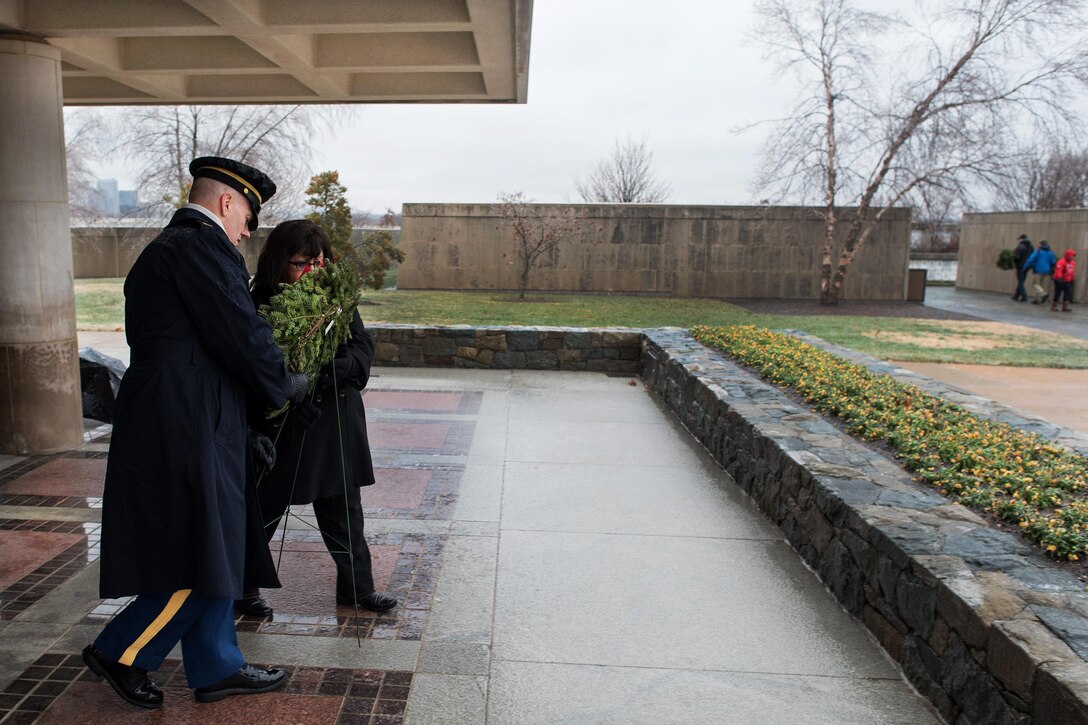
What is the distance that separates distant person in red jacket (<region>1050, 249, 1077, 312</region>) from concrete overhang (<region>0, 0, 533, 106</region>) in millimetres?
17820

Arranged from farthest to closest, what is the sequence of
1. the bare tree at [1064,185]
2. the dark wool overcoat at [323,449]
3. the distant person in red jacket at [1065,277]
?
the bare tree at [1064,185], the distant person in red jacket at [1065,277], the dark wool overcoat at [323,449]

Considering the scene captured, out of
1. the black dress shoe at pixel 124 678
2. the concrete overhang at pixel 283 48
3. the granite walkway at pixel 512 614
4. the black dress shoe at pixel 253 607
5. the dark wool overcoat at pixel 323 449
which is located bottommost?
the granite walkway at pixel 512 614

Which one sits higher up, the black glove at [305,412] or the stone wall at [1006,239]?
the stone wall at [1006,239]

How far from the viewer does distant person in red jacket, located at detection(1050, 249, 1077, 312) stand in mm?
21828

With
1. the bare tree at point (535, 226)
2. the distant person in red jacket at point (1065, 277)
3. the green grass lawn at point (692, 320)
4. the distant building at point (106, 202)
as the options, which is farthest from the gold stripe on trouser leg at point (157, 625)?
the distant building at point (106, 202)

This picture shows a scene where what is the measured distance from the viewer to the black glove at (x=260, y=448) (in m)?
3.46

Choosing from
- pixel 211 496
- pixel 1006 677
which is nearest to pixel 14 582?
pixel 211 496

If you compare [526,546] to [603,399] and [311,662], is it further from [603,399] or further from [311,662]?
[603,399]

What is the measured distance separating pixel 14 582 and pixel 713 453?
499 centimetres

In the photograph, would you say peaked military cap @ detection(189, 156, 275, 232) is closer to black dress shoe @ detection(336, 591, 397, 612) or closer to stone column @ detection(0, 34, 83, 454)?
black dress shoe @ detection(336, 591, 397, 612)

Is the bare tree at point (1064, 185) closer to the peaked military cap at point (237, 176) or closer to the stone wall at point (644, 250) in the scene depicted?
the stone wall at point (644, 250)

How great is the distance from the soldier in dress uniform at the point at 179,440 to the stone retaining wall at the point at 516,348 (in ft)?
27.7

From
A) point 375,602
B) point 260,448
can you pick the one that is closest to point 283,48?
point 260,448

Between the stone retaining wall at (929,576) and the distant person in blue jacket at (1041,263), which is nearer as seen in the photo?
the stone retaining wall at (929,576)
